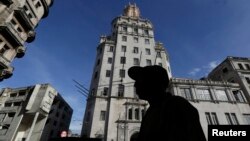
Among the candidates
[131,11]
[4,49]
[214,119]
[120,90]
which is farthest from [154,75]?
[131,11]

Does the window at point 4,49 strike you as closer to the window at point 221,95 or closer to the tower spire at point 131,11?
the tower spire at point 131,11

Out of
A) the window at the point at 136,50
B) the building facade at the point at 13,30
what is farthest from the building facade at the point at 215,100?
the building facade at the point at 13,30

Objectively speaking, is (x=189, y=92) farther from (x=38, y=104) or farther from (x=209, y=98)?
(x=38, y=104)

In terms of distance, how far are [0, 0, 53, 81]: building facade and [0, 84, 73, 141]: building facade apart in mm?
14203

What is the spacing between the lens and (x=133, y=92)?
Result: 3056 cm

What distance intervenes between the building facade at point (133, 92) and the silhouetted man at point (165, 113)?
22.5 metres

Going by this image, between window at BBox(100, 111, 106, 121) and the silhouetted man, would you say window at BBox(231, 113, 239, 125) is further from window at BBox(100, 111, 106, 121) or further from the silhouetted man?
the silhouetted man

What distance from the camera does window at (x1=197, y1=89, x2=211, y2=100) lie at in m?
27.0

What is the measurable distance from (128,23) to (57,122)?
35515mm

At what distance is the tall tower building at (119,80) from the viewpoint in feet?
84.7

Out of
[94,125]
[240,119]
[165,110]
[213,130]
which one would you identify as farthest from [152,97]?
[240,119]

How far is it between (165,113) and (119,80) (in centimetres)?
3018

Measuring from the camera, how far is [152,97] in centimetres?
176

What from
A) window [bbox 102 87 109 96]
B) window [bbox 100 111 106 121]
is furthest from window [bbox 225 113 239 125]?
window [bbox 102 87 109 96]
